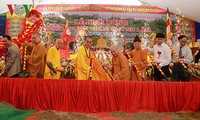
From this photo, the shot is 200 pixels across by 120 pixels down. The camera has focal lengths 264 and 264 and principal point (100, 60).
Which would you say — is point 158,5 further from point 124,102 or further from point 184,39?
point 124,102

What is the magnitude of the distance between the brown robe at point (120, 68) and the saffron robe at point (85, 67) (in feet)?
0.70

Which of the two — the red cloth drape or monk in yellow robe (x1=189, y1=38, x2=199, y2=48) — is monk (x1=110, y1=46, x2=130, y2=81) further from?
monk in yellow robe (x1=189, y1=38, x2=199, y2=48)

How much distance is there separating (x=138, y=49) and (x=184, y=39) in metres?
0.89

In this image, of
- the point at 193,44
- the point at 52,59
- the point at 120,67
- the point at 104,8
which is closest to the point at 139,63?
the point at 120,67

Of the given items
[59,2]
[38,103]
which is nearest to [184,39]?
[38,103]

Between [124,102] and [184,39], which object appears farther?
[184,39]

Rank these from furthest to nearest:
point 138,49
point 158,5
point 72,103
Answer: point 158,5, point 138,49, point 72,103

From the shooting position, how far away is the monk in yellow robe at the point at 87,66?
4441 millimetres

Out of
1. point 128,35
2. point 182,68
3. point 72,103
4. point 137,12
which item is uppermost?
point 137,12

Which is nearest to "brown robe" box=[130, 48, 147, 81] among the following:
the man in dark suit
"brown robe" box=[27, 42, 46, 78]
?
"brown robe" box=[27, 42, 46, 78]

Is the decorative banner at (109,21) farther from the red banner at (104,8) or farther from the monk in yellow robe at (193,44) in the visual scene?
the monk in yellow robe at (193,44)

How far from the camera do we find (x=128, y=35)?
10.6 metres

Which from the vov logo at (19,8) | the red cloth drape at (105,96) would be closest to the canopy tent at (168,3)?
the vov logo at (19,8)

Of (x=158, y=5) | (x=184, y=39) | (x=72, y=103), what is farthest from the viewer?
(x=158, y=5)
